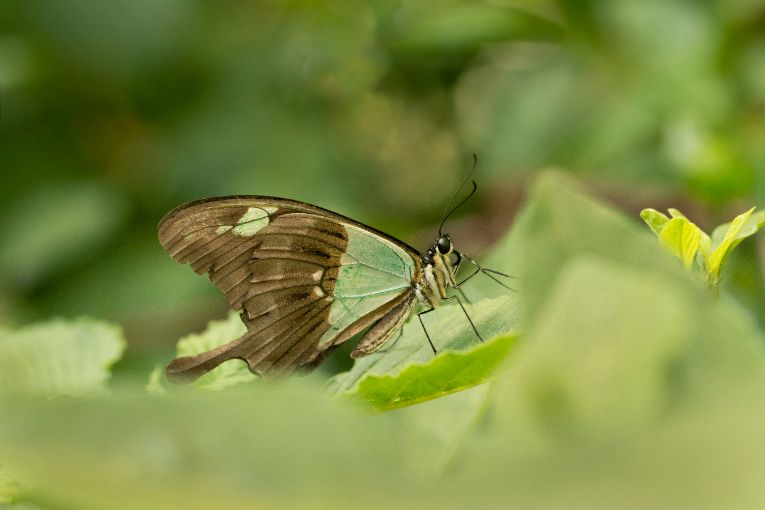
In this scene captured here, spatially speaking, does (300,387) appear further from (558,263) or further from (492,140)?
(492,140)

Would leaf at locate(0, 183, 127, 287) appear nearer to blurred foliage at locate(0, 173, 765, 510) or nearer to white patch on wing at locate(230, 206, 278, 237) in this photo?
white patch on wing at locate(230, 206, 278, 237)

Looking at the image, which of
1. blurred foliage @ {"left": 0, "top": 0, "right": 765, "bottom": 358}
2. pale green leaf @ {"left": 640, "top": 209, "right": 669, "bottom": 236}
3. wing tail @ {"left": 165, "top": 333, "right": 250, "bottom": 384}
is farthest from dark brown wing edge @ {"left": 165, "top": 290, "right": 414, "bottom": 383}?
blurred foliage @ {"left": 0, "top": 0, "right": 765, "bottom": 358}

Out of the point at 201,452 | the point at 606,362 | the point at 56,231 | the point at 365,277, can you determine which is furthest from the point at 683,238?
the point at 56,231

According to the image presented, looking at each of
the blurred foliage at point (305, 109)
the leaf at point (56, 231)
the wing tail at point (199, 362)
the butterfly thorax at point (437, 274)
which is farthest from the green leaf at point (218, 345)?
the leaf at point (56, 231)

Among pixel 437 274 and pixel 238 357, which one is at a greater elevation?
pixel 437 274

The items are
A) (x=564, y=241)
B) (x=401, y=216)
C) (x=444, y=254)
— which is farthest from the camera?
(x=401, y=216)

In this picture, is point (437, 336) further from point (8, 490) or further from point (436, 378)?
point (8, 490)

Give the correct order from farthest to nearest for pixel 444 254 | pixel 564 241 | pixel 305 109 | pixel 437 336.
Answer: pixel 305 109 < pixel 444 254 < pixel 437 336 < pixel 564 241
